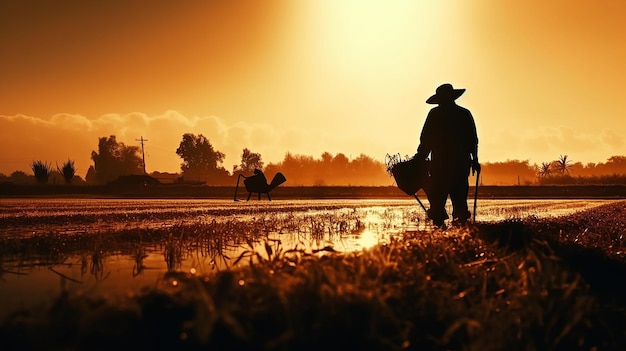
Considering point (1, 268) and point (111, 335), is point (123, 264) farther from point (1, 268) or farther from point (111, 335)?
point (111, 335)

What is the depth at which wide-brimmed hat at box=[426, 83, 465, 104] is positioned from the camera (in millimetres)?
10219

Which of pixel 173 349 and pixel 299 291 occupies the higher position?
pixel 299 291

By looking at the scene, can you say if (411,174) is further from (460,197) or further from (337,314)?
(337,314)

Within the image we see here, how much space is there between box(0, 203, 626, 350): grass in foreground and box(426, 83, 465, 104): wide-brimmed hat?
582 cm

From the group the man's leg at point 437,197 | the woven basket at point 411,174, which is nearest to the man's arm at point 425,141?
the woven basket at point 411,174

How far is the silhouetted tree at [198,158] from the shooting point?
153 metres

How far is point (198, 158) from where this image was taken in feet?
506

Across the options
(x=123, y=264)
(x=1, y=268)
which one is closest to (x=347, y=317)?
(x=123, y=264)

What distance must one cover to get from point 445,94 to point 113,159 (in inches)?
5859

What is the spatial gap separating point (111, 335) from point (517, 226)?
23.2 ft

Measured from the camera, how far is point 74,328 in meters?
2.78

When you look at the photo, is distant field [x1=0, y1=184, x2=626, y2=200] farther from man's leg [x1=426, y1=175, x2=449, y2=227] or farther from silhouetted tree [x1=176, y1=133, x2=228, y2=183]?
silhouetted tree [x1=176, y1=133, x2=228, y2=183]

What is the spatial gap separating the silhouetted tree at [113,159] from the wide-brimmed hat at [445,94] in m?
143

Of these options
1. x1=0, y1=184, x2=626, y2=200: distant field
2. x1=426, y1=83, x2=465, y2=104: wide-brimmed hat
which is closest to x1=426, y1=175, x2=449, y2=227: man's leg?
x1=426, y1=83, x2=465, y2=104: wide-brimmed hat
